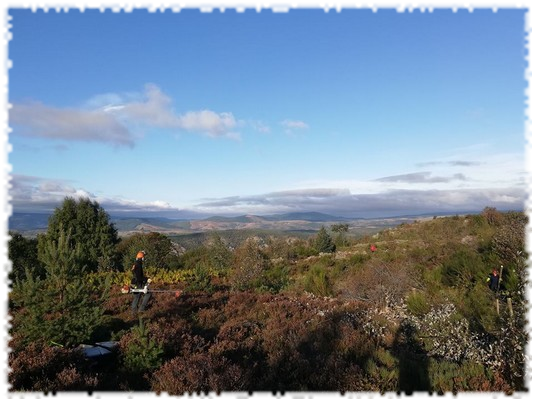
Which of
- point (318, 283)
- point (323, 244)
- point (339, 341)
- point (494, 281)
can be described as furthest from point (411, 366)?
point (323, 244)

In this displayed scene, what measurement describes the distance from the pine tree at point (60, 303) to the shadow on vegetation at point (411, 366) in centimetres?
628

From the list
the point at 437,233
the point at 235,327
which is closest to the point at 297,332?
the point at 235,327

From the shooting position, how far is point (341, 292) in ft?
55.0

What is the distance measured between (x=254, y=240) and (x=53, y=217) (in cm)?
1930

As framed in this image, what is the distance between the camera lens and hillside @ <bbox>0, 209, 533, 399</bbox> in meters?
5.76

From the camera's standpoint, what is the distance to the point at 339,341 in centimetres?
854

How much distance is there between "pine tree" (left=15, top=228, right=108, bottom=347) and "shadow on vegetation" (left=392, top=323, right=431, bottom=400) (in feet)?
20.6

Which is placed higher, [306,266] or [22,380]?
[22,380]

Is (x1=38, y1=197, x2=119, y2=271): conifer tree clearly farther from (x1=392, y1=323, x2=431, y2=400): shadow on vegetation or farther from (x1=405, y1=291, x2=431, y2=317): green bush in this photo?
(x1=392, y1=323, x2=431, y2=400): shadow on vegetation

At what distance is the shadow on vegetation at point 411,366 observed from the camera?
594 centimetres

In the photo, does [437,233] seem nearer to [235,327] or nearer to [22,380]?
[235,327]

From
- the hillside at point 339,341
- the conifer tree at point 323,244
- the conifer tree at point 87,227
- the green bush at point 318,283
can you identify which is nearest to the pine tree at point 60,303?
the hillside at point 339,341

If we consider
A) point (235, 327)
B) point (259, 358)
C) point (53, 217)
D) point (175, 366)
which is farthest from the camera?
point (53, 217)

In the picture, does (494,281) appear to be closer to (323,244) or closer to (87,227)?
(323,244)
